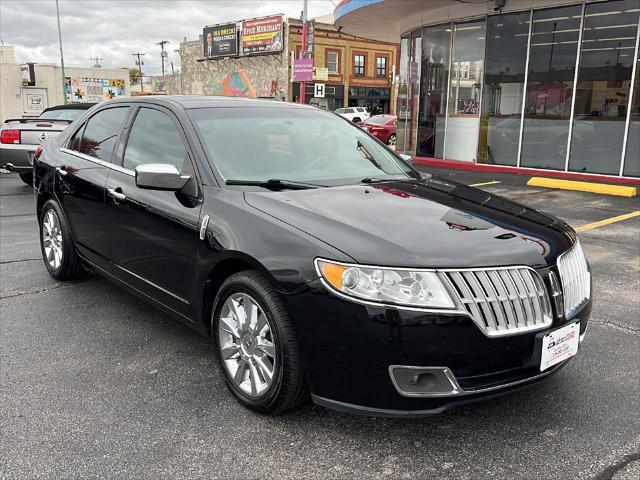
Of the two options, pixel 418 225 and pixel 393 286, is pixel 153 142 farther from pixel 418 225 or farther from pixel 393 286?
pixel 393 286

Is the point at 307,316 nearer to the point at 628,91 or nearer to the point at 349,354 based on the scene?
the point at 349,354

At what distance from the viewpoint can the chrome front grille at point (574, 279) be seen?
279cm

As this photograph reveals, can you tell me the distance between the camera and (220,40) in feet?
162

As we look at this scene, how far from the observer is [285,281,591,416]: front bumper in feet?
7.88

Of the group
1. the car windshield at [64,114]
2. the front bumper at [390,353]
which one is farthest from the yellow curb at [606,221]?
the car windshield at [64,114]

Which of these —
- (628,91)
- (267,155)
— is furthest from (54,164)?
(628,91)

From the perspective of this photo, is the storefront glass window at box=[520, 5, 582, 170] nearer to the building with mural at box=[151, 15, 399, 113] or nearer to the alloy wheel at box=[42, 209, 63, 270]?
the alloy wheel at box=[42, 209, 63, 270]

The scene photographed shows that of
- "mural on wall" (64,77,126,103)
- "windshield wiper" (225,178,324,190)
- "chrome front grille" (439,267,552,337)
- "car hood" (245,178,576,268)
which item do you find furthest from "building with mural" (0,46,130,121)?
"chrome front grille" (439,267,552,337)

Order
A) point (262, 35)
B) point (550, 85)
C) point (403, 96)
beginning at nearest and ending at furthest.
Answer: point (550, 85), point (403, 96), point (262, 35)

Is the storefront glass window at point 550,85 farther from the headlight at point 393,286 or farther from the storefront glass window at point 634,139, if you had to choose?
the headlight at point 393,286

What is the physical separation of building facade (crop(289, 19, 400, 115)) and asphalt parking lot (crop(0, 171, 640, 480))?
42.6 metres

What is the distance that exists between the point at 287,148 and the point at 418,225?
1.30 meters

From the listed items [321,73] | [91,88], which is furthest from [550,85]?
[321,73]

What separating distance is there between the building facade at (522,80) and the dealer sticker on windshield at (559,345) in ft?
35.0
